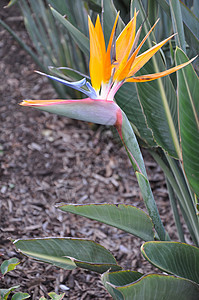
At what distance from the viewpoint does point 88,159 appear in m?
1.77

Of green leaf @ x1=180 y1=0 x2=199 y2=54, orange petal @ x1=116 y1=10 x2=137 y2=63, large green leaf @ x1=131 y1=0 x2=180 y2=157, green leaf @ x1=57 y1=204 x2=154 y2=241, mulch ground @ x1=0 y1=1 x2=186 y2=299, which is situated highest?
orange petal @ x1=116 y1=10 x2=137 y2=63

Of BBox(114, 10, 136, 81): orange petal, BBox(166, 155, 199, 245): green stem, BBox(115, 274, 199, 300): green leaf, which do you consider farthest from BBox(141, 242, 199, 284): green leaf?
BBox(114, 10, 136, 81): orange petal

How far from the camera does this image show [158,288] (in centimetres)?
74

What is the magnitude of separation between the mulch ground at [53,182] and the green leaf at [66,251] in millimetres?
337

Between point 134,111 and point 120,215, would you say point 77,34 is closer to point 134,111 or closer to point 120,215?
point 134,111

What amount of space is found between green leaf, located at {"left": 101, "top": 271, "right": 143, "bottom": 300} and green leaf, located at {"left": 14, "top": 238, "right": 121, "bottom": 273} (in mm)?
53

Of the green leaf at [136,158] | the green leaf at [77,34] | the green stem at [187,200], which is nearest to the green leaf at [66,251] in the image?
the green leaf at [136,158]

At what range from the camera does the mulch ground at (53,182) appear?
49.3 inches

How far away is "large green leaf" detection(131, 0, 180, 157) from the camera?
972mm

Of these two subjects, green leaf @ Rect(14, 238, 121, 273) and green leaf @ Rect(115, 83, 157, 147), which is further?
green leaf @ Rect(115, 83, 157, 147)

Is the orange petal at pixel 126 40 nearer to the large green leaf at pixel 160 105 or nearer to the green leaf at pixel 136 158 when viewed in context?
the green leaf at pixel 136 158

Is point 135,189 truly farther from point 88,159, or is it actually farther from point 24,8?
point 24,8

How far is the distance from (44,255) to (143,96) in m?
0.45

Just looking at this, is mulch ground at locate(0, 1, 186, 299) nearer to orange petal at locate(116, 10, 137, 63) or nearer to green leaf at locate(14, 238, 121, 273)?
green leaf at locate(14, 238, 121, 273)
